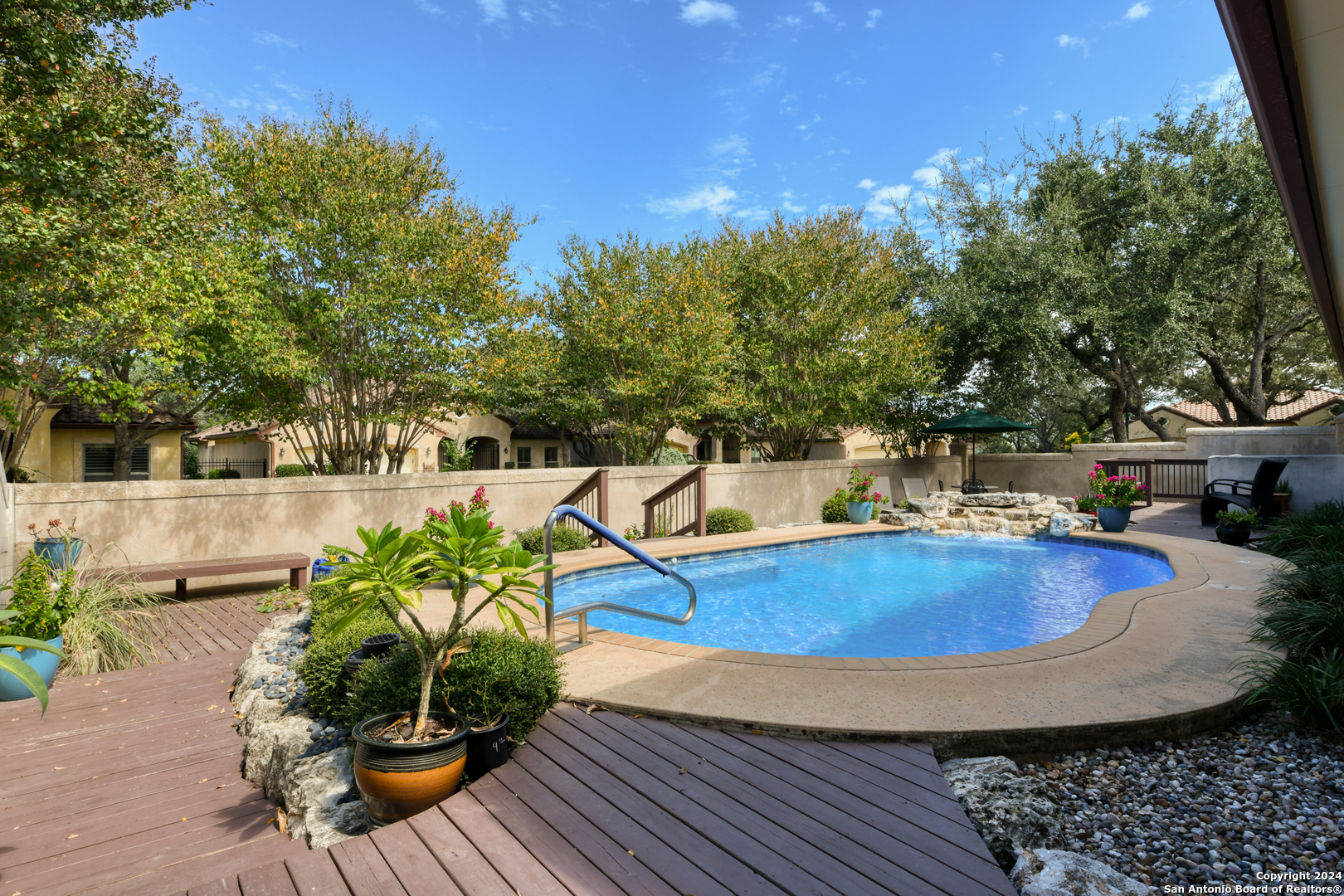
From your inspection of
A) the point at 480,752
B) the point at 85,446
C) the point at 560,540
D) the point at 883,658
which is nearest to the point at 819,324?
the point at 560,540

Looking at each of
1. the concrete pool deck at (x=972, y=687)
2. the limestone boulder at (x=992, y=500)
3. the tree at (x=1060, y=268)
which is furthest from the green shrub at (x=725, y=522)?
the tree at (x=1060, y=268)

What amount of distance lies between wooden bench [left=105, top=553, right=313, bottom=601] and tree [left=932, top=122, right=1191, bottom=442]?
1573cm

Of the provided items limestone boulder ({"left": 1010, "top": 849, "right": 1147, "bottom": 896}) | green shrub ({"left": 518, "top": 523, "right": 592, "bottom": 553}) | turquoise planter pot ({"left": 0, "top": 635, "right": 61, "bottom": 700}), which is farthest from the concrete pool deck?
green shrub ({"left": 518, "top": 523, "right": 592, "bottom": 553})

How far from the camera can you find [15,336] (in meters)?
8.16

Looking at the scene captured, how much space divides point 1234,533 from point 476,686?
11.1 meters

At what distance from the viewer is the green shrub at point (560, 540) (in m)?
9.30

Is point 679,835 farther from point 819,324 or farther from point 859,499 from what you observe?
point 819,324

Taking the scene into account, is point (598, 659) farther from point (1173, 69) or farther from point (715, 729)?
point (1173, 69)

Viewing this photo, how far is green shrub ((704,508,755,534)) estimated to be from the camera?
39.4 ft

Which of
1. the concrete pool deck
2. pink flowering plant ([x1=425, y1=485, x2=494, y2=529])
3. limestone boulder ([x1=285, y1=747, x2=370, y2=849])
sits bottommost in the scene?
limestone boulder ([x1=285, y1=747, x2=370, y2=849])

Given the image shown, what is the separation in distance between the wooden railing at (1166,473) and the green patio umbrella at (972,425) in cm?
262

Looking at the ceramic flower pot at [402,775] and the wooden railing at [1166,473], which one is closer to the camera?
the ceramic flower pot at [402,775]

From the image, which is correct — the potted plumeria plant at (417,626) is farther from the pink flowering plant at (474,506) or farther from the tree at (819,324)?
the tree at (819,324)

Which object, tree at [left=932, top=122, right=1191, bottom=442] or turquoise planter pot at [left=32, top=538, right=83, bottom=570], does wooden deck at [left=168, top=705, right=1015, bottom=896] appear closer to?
turquoise planter pot at [left=32, top=538, right=83, bottom=570]
